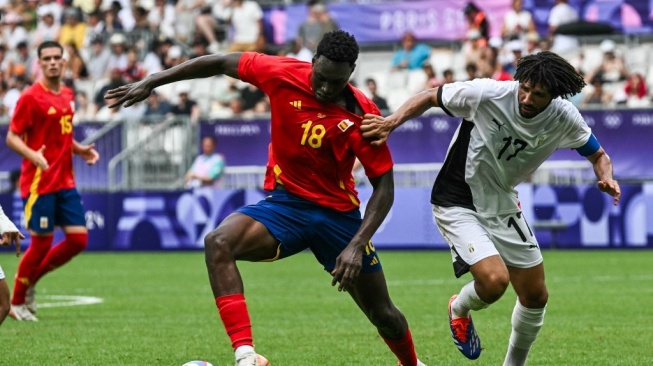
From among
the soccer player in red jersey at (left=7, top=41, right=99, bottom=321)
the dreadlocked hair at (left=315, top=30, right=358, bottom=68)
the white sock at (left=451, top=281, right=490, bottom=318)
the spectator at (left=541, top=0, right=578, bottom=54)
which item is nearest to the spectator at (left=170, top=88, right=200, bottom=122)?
the spectator at (left=541, top=0, right=578, bottom=54)

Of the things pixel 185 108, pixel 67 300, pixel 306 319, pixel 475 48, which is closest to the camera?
pixel 306 319

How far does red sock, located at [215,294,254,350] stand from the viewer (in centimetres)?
752

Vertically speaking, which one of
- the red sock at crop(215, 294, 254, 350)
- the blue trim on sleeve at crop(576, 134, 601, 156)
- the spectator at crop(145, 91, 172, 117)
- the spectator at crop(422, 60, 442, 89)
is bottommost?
the spectator at crop(145, 91, 172, 117)

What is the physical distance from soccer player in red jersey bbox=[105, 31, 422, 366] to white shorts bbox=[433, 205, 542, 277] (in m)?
0.78

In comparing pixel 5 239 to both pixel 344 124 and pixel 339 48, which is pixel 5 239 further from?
pixel 339 48

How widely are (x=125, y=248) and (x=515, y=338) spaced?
55.2 feet

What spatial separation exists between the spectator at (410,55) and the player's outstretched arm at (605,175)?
730 inches

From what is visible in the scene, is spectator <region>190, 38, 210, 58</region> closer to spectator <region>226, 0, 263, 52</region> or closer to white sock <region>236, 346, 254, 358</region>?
spectator <region>226, 0, 263, 52</region>

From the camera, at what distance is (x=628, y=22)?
1062 inches

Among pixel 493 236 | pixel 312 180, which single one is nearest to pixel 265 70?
pixel 312 180

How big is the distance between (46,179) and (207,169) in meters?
11.0

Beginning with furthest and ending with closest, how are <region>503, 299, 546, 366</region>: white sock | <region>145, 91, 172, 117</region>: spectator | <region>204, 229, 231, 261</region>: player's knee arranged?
<region>145, 91, 172, 117</region>: spectator, <region>503, 299, 546, 366</region>: white sock, <region>204, 229, 231, 261</region>: player's knee

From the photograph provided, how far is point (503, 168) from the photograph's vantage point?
888 centimetres

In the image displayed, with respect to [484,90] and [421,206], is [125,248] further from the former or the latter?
[484,90]
